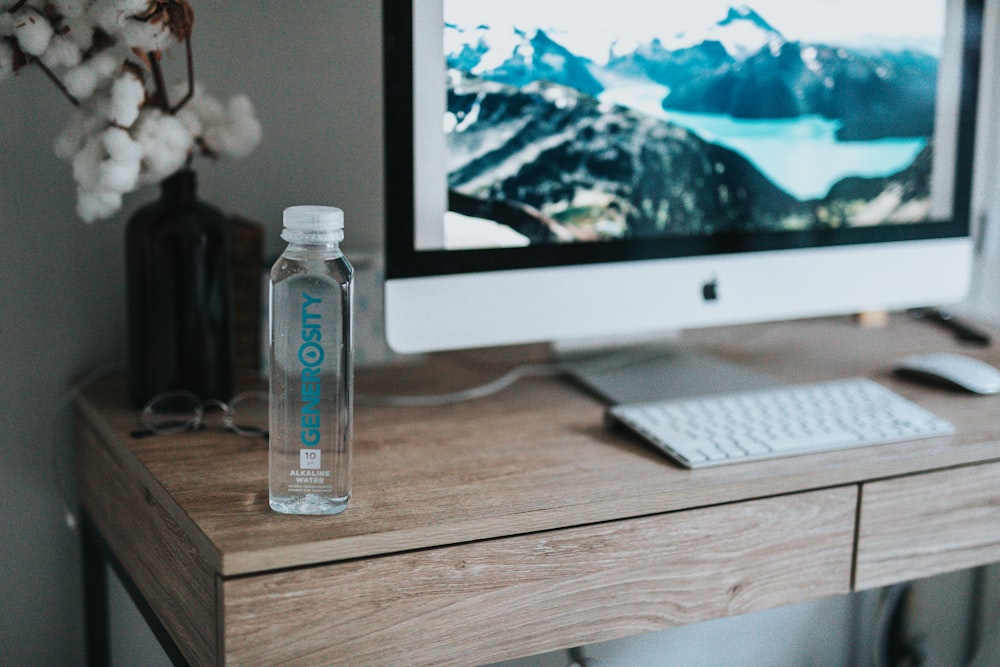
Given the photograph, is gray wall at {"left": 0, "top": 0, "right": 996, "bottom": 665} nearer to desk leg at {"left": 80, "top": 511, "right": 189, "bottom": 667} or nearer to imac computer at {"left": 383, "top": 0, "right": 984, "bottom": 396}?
desk leg at {"left": 80, "top": 511, "right": 189, "bottom": 667}

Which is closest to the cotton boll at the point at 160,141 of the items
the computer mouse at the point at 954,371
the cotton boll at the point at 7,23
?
the cotton boll at the point at 7,23

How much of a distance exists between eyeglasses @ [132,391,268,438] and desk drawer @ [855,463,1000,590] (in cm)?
60

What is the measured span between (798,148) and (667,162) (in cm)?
19

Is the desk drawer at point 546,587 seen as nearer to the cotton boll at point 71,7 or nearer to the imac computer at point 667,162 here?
the imac computer at point 667,162

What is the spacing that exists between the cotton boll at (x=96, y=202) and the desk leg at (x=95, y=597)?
0.40 metres

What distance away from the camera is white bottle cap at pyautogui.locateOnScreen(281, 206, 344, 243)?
76 cm

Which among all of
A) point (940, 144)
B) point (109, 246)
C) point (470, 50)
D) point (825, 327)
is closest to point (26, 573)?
point (109, 246)

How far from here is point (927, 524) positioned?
3.22 ft

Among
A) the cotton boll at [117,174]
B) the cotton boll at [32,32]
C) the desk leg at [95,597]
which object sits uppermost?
the cotton boll at [32,32]

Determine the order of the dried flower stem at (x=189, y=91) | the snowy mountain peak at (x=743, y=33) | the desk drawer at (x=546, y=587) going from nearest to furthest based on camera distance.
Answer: the desk drawer at (x=546, y=587), the dried flower stem at (x=189, y=91), the snowy mountain peak at (x=743, y=33)

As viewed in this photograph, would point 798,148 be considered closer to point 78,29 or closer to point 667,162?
point 667,162

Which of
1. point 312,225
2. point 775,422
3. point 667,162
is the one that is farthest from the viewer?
point 667,162

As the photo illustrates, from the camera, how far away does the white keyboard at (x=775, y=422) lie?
943 mm

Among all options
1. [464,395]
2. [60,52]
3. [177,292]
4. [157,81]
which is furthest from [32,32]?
[464,395]
